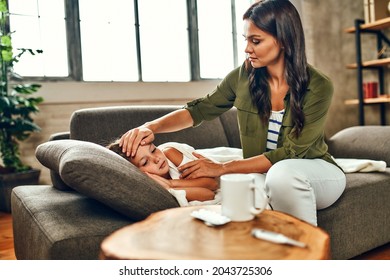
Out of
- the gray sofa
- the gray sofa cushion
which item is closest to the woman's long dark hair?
the gray sofa

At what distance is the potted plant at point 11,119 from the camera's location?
7.73 feet

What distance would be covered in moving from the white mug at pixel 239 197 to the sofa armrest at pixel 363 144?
1.17 m

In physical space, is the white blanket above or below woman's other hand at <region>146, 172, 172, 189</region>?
below

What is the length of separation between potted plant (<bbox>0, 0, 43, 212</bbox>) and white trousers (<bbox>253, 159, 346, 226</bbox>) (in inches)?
67.0

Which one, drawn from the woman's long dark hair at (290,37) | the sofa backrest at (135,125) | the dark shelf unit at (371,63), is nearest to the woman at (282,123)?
the woman's long dark hair at (290,37)

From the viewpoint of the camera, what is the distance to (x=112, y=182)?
0.95m

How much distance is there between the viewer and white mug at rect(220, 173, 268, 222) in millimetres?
749

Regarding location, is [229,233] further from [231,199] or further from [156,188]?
[156,188]

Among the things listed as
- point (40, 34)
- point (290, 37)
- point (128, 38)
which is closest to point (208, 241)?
point (290, 37)

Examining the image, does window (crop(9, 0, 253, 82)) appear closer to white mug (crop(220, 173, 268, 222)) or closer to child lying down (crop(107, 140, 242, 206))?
child lying down (crop(107, 140, 242, 206))

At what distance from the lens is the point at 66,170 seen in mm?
941

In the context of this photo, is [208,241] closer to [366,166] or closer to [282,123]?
[282,123]

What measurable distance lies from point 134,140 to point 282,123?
44cm

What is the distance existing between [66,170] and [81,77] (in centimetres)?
200
